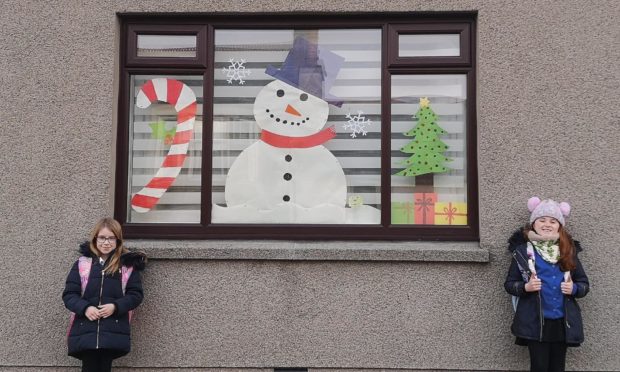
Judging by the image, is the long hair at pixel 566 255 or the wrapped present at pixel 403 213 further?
the wrapped present at pixel 403 213

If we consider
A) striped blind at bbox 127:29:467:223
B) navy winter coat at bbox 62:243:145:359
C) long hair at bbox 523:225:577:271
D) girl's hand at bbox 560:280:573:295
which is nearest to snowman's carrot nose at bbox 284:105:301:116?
striped blind at bbox 127:29:467:223

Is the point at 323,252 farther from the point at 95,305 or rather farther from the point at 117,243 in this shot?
the point at 95,305

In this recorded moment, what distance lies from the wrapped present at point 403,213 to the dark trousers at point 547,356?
1401 mm

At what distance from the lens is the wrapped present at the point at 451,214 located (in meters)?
5.29

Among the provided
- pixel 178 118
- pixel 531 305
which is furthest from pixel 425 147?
pixel 178 118

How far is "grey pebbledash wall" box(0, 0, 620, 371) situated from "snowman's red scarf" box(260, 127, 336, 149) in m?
0.90

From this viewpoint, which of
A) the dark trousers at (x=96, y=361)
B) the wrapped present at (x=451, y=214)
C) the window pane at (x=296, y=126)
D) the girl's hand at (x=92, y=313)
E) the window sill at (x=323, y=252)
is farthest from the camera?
the window pane at (x=296, y=126)

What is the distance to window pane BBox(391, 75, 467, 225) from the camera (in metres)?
5.34

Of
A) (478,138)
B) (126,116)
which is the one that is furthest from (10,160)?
(478,138)

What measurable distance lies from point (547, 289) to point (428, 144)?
1.59m

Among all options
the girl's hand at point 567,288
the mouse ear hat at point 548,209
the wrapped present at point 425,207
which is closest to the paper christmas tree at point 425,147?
the wrapped present at point 425,207

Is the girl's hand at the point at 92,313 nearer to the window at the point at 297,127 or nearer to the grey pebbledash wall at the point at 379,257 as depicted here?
the grey pebbledash wall at the point at 379,257

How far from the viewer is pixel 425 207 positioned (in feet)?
17.5

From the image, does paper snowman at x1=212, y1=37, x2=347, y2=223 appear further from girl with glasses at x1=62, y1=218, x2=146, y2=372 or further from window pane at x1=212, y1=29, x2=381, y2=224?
girl with glasses at x1=62, y1=218, x2=146, y2=372
